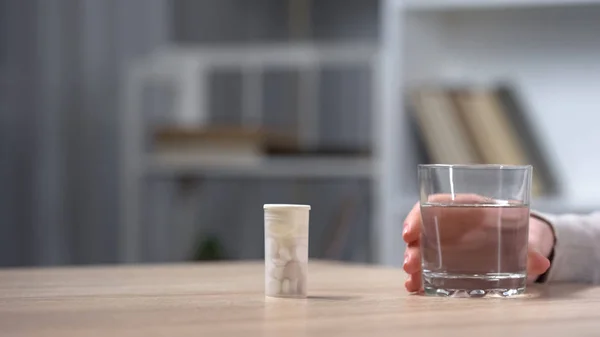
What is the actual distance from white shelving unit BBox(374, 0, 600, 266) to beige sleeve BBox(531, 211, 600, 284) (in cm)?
106

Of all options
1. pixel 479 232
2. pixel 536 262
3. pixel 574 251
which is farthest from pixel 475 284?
pixel 574 251

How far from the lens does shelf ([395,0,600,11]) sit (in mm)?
2225

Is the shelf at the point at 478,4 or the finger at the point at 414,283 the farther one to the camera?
the shelf at the point at 478,4

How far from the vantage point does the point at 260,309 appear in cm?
79

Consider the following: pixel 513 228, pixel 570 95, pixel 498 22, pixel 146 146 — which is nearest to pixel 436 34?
pixel 498 22

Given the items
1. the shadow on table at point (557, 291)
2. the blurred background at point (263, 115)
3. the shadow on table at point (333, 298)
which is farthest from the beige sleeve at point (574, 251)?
the blurred background at point (263, 115)

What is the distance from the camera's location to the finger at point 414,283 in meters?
0.95

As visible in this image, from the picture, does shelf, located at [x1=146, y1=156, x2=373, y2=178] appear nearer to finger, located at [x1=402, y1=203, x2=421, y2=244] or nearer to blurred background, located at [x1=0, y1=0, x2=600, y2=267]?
blurred background, located at [x1=0, y1=0, x2=600, y2=267]

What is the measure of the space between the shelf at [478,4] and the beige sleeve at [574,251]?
3.72ft

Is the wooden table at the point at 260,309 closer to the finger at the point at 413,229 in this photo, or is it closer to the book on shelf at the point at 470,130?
the finger at the point at 413,229

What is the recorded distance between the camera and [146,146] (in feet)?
10.3

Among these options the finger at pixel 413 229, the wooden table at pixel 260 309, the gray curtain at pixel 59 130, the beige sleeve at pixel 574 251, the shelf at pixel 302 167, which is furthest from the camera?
the gray curtain at pixel 59 130

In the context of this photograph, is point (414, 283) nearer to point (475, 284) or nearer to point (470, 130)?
point (475, 284)

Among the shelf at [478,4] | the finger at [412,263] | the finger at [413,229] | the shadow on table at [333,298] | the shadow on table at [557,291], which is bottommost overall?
the shadow on table at [557,291]
